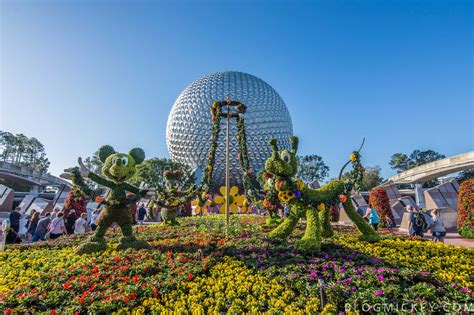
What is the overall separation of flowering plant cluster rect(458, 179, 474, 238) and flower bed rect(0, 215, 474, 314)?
563 cm

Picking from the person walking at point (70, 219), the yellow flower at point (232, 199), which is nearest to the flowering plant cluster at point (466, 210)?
the yellow flower at point (232, 199)

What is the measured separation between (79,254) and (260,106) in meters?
23.2

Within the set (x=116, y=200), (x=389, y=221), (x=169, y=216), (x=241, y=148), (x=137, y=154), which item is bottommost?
(x=389, y=221)

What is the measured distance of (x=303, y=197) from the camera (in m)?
6.39

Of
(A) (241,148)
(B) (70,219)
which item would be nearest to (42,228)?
(B) (70,219)

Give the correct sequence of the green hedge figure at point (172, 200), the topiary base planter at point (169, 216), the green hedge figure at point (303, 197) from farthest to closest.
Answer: the topiary base planter at point (169, 216), the green hedge figure at point (172, 200), the green hedge figure at point (303, 197)

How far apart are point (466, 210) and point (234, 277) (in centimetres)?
1071

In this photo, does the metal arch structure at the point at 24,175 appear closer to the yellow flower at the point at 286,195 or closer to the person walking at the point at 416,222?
the yellow flower at the point at 286,195

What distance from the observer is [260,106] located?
27422mm

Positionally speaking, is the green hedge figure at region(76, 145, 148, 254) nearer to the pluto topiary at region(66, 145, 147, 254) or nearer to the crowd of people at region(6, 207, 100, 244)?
the pluto topiary at region(66, 145, 147, 254)

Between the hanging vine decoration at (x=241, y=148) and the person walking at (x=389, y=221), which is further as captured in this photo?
the person walking at (x=389, y=221)

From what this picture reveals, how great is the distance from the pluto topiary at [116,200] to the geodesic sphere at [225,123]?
2007 centimetres

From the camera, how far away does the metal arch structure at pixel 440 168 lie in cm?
2189

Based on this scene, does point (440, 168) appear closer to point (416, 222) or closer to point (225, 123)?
point (225, 123)
